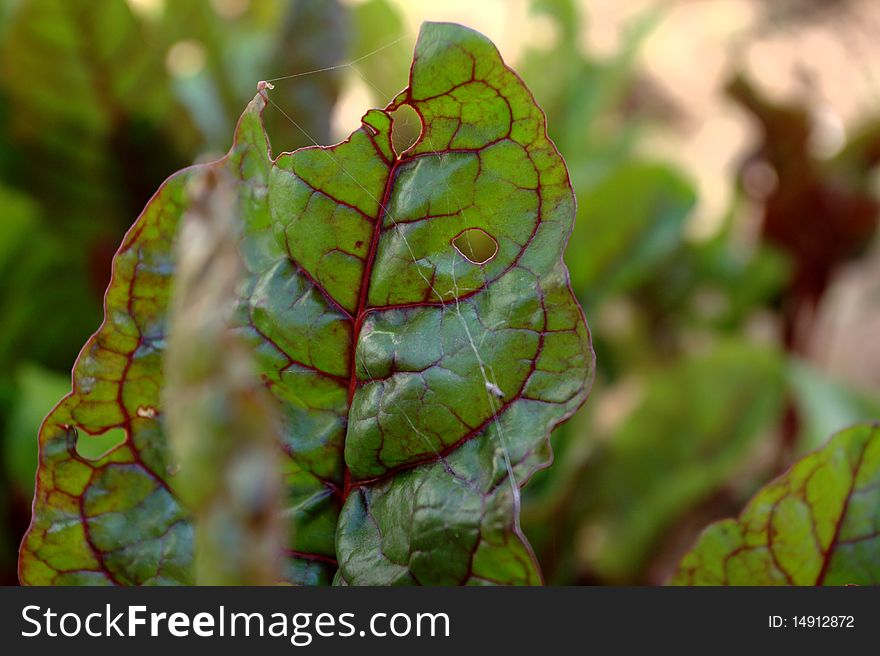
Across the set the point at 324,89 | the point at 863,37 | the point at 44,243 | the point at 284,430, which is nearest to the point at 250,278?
the point at 284,430

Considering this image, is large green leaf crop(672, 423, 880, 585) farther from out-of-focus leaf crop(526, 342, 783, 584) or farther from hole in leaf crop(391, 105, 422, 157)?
out-of-focus leaf crop(526, 342, 783, 584)

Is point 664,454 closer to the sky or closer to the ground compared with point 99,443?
closer to the sky

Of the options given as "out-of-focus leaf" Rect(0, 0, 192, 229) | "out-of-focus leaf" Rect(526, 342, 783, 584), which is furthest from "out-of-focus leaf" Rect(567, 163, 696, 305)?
"out-of-focus leaf" Rect(0, 0, 192, 229)

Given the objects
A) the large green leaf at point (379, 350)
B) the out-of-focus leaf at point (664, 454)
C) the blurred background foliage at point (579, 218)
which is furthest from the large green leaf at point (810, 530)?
the out-of-focus leaf at point (664, 454)

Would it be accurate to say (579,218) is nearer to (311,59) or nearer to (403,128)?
(311,59)

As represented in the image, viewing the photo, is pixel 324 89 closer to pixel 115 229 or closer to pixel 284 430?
pixel 115 229

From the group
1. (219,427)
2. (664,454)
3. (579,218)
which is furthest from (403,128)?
(664,454)
